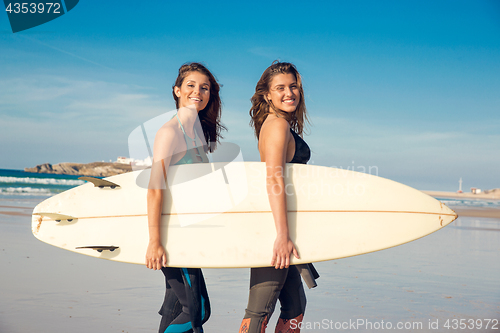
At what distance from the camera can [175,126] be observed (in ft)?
5.90

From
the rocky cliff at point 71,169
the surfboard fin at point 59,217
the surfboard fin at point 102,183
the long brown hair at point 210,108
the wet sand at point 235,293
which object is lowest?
the wet sand at point 235,293

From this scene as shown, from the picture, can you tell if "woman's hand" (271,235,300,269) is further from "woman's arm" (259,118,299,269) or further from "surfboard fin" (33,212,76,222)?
"surfboard fin" (33,212,76,222)

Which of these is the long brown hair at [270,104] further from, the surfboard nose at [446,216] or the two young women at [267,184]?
the surfboard nose at [446,216]

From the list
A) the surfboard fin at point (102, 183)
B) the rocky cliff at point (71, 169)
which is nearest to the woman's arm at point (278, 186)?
the surfboard fin at point (102, 183)

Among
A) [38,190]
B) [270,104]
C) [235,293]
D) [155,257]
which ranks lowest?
[235,293]

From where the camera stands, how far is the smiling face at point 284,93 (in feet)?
6.41

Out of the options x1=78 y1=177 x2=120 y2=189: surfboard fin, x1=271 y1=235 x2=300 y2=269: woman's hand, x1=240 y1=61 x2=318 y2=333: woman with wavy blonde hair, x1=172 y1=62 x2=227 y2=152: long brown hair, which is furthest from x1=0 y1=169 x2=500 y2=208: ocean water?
x1=271 y1=235 x2=300 y2=269: woman's hand

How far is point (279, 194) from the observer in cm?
170

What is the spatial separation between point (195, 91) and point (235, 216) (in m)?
0.71

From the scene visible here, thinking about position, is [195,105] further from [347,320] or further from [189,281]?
[347,320]

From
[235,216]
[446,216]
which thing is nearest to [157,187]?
[235,216]

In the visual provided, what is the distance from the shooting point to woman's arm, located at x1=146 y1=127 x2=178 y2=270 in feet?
5.69

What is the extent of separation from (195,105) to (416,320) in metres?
2.34

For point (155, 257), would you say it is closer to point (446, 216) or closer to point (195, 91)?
point (195, 91)
